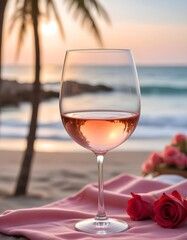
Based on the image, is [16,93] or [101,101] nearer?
[101,101]

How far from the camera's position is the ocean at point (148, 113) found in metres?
11.9

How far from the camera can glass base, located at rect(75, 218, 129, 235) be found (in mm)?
1195

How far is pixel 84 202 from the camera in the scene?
1.43 metres

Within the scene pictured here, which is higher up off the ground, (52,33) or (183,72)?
(52,33)

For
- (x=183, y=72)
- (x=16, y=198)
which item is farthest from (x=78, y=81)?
(x=183, y=72)

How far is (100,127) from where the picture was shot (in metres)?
1.23

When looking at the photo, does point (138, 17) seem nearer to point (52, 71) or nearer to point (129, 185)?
point (52, 71)

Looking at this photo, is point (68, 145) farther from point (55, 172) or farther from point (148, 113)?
point (148, 113)

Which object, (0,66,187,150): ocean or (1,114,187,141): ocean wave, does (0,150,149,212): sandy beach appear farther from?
(1,114,187,141): ocean wave

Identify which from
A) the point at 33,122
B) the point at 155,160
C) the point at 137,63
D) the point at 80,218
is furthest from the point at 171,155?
the point at 137,63

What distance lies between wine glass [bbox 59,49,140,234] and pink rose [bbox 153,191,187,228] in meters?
0.07

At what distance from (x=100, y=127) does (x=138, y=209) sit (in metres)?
0.19

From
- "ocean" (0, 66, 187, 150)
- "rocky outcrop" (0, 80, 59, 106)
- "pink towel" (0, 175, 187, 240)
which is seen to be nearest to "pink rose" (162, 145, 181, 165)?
"pink towel" (0, 175, 187, 240)

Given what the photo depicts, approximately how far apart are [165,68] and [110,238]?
58.1ft
